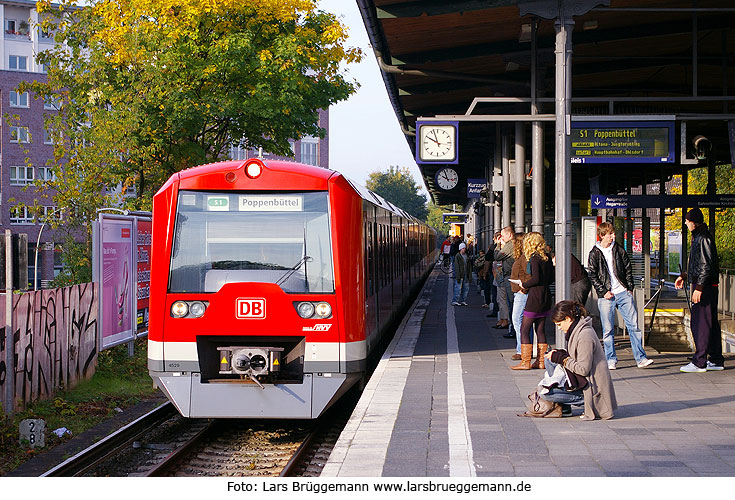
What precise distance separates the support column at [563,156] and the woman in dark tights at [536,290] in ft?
2.27

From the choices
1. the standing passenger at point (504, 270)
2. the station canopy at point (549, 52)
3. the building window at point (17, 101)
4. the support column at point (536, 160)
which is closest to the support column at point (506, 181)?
the station canopy at point (549, 52)

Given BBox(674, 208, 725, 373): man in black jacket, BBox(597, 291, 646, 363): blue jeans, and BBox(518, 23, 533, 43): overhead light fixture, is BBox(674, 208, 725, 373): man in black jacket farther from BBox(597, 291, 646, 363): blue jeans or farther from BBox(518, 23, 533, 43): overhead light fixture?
BBox(518, 23, 533, 43): overhead light fixture

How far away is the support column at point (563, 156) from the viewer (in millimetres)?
10391

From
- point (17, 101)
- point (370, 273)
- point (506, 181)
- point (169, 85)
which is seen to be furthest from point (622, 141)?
point (17, 101)

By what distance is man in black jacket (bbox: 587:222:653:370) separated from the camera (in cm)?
1128

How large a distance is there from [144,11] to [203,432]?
14616 millimetres

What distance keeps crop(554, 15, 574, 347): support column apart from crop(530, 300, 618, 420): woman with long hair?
2098mm

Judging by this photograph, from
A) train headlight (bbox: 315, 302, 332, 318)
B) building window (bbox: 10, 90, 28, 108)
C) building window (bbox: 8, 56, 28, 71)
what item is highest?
building window (bbox: 8, 56, 28, 71)

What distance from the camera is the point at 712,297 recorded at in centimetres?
1102

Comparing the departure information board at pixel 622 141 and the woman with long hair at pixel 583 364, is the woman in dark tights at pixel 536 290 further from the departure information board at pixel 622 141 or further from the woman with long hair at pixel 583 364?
the woman with long hair at pixel 583 364

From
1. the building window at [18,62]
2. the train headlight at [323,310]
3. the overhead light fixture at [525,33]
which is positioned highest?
the building window at [18,62]

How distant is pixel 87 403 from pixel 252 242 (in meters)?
3.91

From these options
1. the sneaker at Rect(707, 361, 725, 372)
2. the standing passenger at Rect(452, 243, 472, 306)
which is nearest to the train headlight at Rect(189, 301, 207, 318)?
the sneaker at Rect(707, 361, 725, 372)

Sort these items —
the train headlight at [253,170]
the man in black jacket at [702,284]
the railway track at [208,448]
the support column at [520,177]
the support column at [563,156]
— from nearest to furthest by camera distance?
the railway track at [208,448] < the train headlight at [253,170] < the support column at [563,156] < the man in black jacket at [702,284] < the support column at [520,177]
